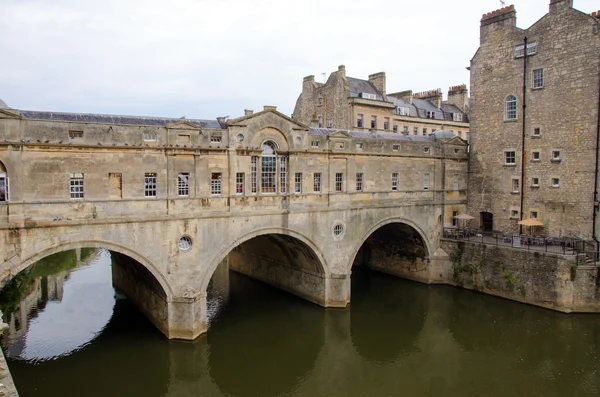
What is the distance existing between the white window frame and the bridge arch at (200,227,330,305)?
4.14 metres

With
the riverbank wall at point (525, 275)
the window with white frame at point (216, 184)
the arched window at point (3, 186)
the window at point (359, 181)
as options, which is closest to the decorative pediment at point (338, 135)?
the window at point (359, 181)

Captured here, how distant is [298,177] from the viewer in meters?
24.1

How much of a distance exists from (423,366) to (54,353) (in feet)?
51.8

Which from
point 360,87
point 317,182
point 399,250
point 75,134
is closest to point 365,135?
point 317,182

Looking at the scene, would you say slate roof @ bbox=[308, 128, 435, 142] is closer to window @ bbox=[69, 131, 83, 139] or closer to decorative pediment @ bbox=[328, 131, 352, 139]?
decorative pediment @ bbox=[328, 131, 352, 139]

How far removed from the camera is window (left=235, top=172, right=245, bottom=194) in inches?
867

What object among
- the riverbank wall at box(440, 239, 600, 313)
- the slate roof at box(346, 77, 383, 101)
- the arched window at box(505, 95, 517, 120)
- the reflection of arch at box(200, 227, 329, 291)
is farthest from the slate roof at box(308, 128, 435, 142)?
the slate roof at box(346, 77, 383, 101)

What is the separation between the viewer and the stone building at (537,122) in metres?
26.1

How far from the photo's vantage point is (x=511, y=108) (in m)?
29.7

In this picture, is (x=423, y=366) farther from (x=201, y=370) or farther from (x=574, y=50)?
(x=574, y=50)

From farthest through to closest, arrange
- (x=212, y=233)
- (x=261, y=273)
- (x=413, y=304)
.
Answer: (x=261, y=273), (x=413, y=304), (x=212, y=233)

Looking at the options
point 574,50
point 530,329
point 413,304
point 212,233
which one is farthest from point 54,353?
point 574,50

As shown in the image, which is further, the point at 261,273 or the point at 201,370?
the point at 261,273

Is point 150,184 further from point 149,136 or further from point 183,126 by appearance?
point 183,126
